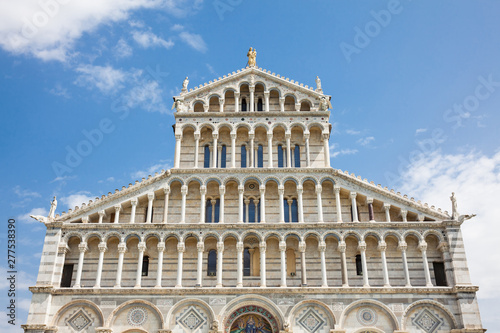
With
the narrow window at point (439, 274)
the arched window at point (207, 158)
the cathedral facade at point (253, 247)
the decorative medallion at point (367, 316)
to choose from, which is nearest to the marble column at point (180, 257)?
the cathedral facade at point (253, 247)

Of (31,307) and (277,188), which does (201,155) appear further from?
(31,307)

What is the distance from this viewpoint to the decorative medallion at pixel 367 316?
23.8 metres

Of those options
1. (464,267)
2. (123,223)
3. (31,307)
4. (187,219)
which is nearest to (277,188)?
(187,219)

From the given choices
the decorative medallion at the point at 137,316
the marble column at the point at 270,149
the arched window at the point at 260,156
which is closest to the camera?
the decorative medallion at the point at 137,316

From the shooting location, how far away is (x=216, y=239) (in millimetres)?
25609

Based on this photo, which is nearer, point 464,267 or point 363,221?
point 464,267

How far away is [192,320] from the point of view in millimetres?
23875

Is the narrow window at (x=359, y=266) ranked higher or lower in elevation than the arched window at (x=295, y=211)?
lower

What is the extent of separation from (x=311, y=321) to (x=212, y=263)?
5.66 meters

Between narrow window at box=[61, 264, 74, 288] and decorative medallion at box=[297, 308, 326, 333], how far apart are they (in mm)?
11329

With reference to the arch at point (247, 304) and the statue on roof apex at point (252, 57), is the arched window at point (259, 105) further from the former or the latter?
the arch at point (247, 304)

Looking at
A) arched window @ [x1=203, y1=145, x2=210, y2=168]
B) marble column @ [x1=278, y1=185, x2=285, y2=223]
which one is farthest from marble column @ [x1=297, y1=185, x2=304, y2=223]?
arched window @ [x1=203, y1=145, x2=210, y2=168]

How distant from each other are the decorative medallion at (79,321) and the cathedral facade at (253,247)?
46 mm

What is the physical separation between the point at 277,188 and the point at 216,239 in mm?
→ 4312
